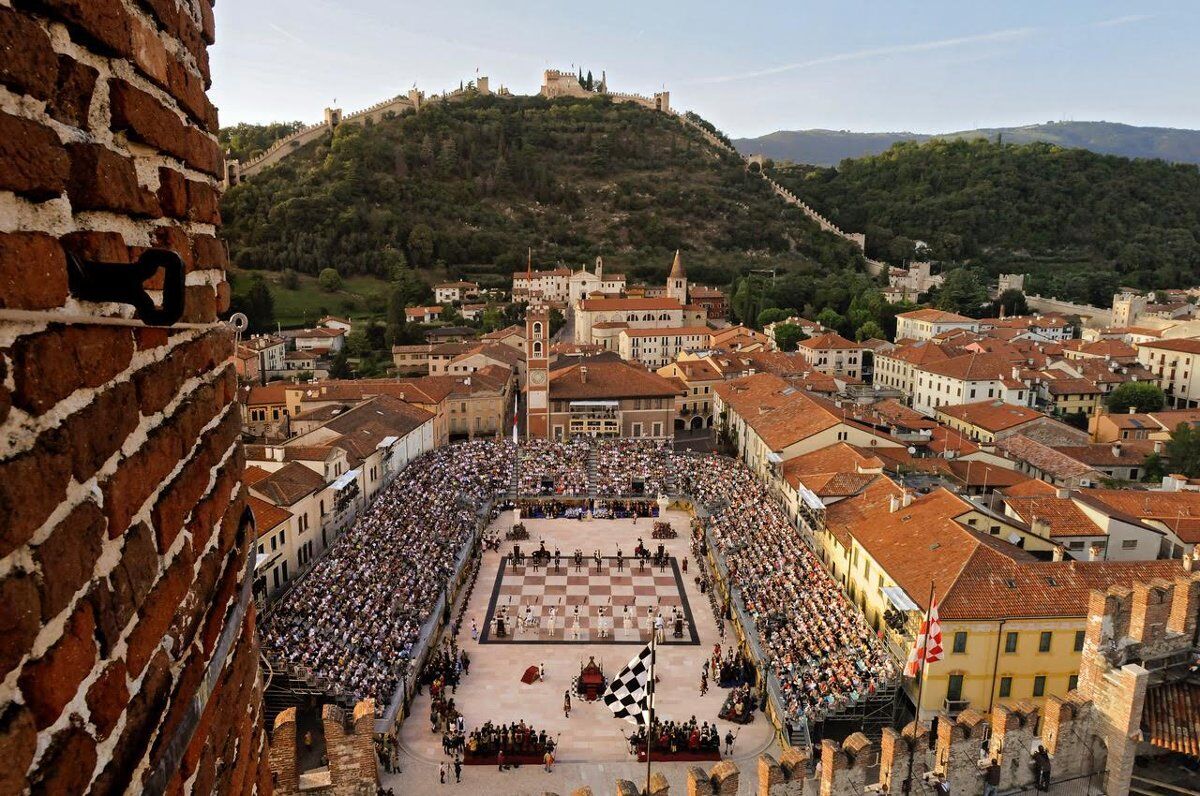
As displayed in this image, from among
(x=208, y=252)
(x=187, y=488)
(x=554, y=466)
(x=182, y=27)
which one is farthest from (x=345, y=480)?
(x=182, y=27)

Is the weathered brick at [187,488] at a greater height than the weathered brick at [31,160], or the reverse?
the weathered brick at [31,160]

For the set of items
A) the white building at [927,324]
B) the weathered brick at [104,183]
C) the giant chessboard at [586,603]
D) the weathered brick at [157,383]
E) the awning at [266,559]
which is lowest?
the giant chessboard at [586,603]

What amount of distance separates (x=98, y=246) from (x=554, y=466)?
1611 inches

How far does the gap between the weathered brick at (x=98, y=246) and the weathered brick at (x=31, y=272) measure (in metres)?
0.09

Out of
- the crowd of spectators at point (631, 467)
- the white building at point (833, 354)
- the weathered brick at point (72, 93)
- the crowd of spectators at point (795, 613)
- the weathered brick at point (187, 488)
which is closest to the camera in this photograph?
the weathered brick at point (72, 93)

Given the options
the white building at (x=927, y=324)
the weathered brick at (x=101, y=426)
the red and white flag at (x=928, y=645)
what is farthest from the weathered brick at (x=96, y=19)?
the white building at (x=927, y=324)

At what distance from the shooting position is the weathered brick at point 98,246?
1.80 m

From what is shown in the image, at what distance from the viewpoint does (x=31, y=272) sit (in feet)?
5.24

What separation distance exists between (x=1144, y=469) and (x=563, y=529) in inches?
1197

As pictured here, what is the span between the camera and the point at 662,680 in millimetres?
24547

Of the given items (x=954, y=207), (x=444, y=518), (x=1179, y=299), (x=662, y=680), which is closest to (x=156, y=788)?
A: (x=662, y=680)

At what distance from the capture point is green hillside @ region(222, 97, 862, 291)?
96.2 m

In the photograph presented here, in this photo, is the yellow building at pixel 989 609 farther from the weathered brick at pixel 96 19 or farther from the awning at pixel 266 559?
the weathered brick at pixel 96 19

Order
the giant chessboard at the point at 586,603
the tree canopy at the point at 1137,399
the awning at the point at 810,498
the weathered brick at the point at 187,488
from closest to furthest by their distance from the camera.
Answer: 1. the weathered brick at the point at 187,488
2. the giant chessboard at the point at 586,603
3. the awning at the point at 810,498
4. the tree canopy at the point at 1137,399
